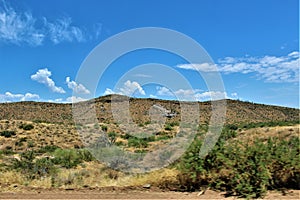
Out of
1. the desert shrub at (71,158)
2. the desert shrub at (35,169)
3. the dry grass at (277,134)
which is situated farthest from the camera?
the dry grass at (277,134)

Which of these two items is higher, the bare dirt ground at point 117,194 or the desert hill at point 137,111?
the desert hill at point 137,111

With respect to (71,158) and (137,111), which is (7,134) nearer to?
(71,158)

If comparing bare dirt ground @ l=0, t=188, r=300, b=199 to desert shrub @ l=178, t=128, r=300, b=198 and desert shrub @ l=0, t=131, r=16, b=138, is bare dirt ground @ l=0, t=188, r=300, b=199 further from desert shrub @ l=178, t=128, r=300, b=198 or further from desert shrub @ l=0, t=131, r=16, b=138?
desert shrub @ l=0, t=131, r=16, b=138

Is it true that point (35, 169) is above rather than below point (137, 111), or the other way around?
below

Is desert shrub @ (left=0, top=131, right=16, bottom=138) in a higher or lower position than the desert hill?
lower

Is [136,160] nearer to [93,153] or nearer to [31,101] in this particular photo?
[93,153]

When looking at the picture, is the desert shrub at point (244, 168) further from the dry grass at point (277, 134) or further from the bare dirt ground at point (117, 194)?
the dry grass at point (277, 134)

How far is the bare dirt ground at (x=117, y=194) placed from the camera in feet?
33.9

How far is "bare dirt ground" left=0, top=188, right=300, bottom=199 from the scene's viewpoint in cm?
1032

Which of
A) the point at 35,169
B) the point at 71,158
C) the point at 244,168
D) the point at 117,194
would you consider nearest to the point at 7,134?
the point at 71,158

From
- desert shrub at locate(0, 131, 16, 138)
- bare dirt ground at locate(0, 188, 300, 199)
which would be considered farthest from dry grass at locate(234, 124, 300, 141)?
desert shrub at locate(0, 131, 16, 138)

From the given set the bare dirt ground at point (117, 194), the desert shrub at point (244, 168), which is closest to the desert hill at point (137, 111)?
the bare dirt ground at point (117, 194)

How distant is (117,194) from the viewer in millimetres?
10977

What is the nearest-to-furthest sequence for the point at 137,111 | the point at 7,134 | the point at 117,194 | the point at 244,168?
1. the point at 244,168
2. the point at 117,194
3. the point at 7,134
4. the point at 137,111
